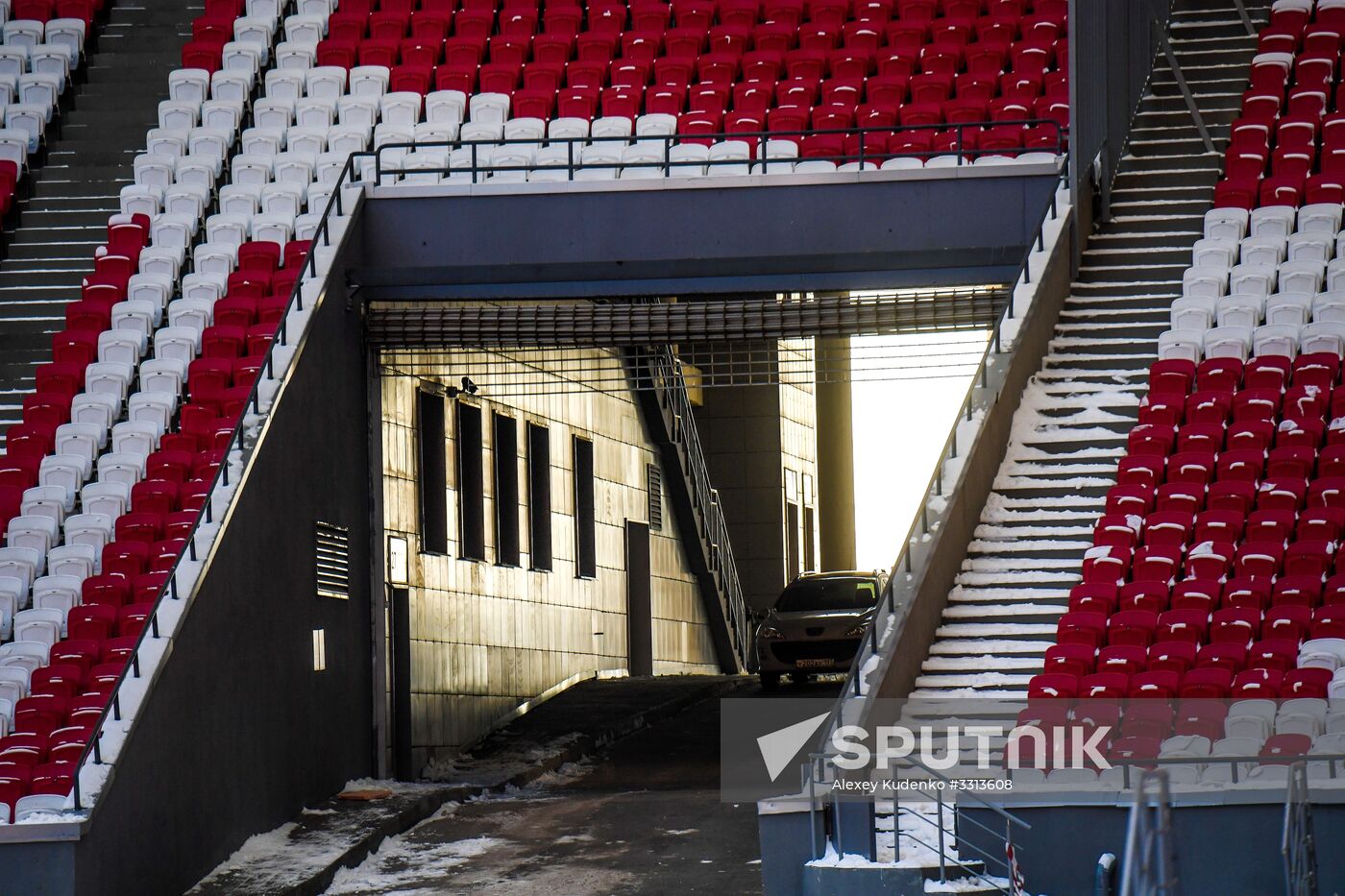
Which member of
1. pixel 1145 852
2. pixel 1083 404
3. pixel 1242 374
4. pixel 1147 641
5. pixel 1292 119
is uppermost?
pixel 1292 119

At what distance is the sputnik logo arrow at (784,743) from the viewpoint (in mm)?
17734

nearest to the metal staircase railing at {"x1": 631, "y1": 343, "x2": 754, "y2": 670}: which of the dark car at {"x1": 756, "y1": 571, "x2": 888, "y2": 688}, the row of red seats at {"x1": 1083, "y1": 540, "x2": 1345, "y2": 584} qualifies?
the dark car at {"x1": 756, "y1": 571, "x2": 888, "y2": 688}

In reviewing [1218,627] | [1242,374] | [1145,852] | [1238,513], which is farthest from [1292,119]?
[1145,852]

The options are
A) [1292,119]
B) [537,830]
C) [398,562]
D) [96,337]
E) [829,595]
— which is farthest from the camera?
[829,595]

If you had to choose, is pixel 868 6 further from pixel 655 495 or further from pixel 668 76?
pixel 655 495

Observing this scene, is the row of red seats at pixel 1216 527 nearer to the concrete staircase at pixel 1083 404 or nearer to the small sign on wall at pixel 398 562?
the concrete staircase at pixel 1083 404

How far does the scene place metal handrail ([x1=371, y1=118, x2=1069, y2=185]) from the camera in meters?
17.9

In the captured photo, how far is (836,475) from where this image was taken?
37438 millimetres

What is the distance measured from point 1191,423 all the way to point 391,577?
7.30 meters

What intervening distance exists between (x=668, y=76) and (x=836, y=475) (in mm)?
17565

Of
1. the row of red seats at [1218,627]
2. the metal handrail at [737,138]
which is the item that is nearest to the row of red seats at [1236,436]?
the row of red seats at [1218,627]

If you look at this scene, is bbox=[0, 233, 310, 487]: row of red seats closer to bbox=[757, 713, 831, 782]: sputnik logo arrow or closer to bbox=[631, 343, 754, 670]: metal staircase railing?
bbox=[757, 713, 831, 782]: sputnik logo arrow

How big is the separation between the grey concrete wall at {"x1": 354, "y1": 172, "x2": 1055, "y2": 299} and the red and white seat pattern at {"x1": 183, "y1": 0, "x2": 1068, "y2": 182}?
1.45ft

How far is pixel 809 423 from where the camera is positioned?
3522 centimetres
